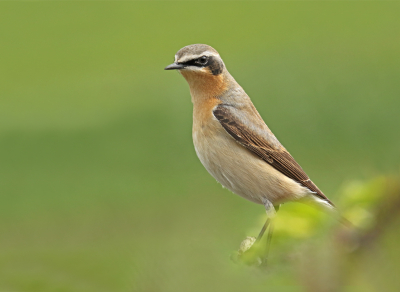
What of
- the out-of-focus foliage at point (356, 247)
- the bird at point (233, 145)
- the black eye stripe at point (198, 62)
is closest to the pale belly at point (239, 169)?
the bird at point (233, 145)

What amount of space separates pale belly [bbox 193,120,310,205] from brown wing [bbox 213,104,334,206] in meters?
0.04

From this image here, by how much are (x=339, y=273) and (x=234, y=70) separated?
41.9 ft

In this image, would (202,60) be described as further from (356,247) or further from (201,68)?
(356,247)

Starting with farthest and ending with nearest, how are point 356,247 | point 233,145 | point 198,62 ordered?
point 233,145 < point 198,62 < point 356,247

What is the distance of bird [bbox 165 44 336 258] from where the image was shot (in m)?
4.30

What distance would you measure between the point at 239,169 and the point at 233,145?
0.74 feet

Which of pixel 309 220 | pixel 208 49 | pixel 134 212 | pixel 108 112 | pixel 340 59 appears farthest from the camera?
pixel 340 59

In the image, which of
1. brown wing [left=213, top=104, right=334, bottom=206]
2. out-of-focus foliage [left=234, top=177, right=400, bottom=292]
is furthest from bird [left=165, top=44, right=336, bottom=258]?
out-of-focus foliage [left=234, top=177, right=400, bottom=292]

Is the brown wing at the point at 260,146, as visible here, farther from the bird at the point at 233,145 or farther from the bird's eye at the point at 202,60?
the bird's eye at the point at 202,60

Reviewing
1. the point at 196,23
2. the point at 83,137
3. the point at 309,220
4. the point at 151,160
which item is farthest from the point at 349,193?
the point at 196,23

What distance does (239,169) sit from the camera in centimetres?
431

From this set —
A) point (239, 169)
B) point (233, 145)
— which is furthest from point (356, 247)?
point (233, 145)

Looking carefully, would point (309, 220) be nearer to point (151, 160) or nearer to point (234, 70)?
point (151, 160)

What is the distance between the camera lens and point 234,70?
43.5 feet
